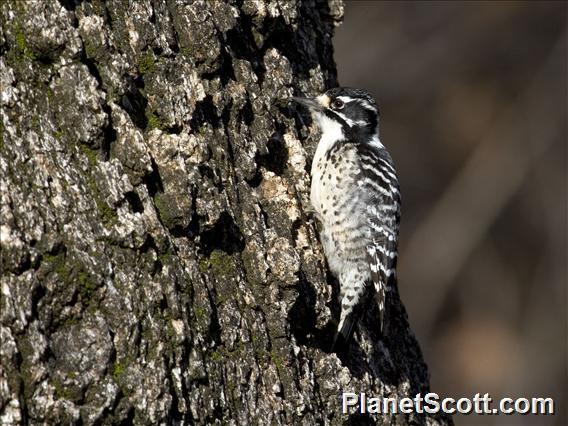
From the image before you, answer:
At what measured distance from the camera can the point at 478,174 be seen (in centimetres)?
1077

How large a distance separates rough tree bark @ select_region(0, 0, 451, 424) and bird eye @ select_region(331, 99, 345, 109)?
2.03 feet

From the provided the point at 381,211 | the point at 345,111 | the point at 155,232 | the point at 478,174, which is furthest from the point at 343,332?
the point at 478,174

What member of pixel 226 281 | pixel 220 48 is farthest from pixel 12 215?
pixel 220 48

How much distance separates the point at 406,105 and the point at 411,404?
6.95m

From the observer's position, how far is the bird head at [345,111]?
16.6 feet

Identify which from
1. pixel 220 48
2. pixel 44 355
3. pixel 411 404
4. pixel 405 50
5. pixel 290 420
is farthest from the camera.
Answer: pixel 405 50

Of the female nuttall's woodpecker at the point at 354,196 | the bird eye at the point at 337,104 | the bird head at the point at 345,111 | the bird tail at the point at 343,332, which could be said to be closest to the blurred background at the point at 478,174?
the bird head at the point at 345,111

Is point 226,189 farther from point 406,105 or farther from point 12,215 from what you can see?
point 406,105

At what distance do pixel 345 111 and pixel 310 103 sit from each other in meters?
0.58

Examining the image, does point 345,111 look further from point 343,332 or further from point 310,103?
point 343,332

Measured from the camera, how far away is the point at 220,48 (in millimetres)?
4199

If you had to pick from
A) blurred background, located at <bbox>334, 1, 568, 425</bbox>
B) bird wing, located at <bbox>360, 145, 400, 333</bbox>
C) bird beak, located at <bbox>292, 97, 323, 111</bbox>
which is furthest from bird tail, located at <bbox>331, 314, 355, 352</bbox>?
blurred background, located at <bbox>334, 1, 568, 425</bbox>

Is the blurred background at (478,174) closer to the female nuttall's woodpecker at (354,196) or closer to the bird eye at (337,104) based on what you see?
the female nuttall's woodpecker at (354,196)

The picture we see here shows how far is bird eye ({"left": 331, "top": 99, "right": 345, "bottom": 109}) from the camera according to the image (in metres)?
5.25
